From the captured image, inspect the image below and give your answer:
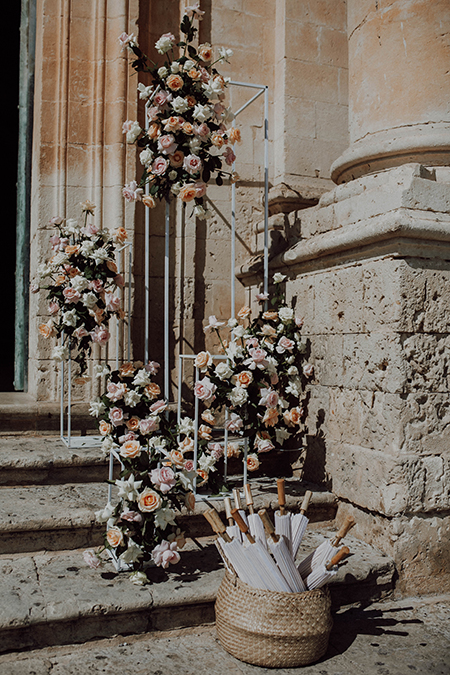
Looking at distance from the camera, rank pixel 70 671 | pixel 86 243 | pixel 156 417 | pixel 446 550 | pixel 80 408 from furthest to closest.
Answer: pixel 80 408
pixel 86 243
pixel 446 550
pixel 156 417
pixel 70 671

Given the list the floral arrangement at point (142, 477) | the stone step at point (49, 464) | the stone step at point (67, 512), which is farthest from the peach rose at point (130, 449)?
the stone step at point (49, 464)

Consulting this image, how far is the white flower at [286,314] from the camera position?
11.8 feet

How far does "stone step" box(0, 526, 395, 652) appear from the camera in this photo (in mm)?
2287

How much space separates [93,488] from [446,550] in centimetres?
182

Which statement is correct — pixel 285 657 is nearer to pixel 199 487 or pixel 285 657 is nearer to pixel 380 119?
pixel 199 487

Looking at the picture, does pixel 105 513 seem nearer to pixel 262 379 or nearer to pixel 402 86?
pixel 262 379

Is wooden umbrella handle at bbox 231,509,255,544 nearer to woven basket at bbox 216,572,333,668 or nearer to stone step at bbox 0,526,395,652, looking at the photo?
woven basket at bbox 216,572,333,668

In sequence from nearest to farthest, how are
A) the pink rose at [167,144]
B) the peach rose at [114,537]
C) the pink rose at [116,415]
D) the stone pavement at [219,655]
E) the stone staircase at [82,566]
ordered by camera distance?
the stone pavement at [219,655], the stone staircase at [82,566], the peach rose at [114,537], the pink rose at [116,415], the pink rose at [167,144]

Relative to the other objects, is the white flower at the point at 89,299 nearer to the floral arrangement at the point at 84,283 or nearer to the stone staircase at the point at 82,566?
the floral arrangement at the point at 84,283

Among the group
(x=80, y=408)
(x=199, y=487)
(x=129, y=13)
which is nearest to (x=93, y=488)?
(x=199, y=487)

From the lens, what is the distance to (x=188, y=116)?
3.12 meters

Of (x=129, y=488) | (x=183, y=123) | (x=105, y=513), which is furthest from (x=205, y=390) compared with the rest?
(x=183, y=123)

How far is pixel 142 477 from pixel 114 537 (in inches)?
10.1

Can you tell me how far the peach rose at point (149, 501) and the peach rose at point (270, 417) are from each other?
757mm
